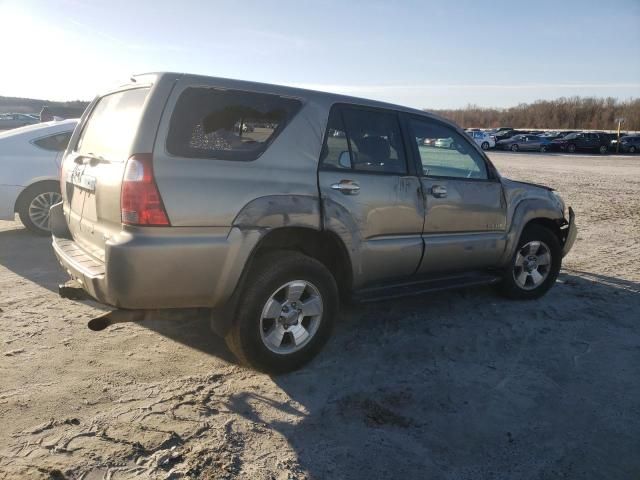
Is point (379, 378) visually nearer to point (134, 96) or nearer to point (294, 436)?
point (294, 436)

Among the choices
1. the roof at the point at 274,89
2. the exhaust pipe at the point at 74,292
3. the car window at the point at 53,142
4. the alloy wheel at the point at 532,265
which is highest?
the roof at the point at 274,89

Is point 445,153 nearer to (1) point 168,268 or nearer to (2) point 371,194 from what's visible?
(2) point 371,194

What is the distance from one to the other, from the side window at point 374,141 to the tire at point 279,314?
93 cm

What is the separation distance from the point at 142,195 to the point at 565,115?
3376 inches

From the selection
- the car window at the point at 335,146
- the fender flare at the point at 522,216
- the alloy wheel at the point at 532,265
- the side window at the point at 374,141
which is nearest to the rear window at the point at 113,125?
the car window at the point at 335,146

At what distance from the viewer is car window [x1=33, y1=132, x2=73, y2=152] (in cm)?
719

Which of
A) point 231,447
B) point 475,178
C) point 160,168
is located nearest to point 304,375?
point 231,447

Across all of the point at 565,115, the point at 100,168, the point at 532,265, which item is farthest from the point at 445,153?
the point at 565,115

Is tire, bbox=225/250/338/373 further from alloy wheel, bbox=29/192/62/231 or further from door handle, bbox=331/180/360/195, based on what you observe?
alloy wheel, bbox=29/192/62/231

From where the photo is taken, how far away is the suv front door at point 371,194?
3.82 m

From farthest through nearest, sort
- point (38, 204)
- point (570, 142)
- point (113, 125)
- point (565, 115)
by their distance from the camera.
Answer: point (565, 115) → point (570, 142) → point (38, 204) → point (113, 125)

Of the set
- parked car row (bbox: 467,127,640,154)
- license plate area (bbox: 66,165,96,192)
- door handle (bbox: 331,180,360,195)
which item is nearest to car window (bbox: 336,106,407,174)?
door handle (bbox: 331,180,360,195)

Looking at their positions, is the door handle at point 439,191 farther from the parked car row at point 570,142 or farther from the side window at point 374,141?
the parked car row at point 570,142

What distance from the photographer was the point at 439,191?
4469mm
